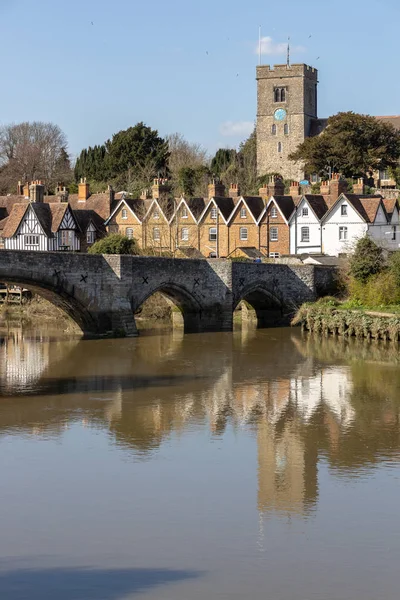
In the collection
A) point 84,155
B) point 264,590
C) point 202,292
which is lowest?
point 264,590

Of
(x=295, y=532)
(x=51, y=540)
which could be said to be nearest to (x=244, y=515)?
(x=295, y=532)

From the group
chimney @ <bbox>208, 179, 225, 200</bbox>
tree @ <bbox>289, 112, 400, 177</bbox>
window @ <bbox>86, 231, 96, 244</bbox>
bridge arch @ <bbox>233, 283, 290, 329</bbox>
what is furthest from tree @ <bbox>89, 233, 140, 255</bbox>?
tree @ <bbox>289, 112, 400, 177</bbox>

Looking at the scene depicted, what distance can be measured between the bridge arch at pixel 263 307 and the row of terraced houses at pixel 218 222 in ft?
24.3

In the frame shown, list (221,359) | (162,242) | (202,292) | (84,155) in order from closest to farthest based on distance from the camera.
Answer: (221,359) < (202,292) < (162,242) < (84,155)

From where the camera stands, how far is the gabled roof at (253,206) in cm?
5528

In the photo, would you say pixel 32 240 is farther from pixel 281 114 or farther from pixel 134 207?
pixel 281 114

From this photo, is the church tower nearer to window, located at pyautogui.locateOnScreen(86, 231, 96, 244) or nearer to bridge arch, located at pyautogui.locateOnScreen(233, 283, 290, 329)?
window, located at pyautogui.locateOnScreen(86, 231, 96, 244)

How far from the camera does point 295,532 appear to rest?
13.5 meters

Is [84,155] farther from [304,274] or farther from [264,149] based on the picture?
[304,274]

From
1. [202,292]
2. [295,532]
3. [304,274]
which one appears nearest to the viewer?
[295,532]

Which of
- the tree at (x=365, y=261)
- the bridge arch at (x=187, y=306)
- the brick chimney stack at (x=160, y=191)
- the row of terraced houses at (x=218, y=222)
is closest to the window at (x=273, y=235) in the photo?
the row of terraced houses at (x=218, y=222)

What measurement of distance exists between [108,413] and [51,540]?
8.44 metres

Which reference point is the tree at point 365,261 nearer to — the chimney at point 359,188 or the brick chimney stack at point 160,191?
the brick chimney stack at point 160,191

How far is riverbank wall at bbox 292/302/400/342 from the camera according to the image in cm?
3619
